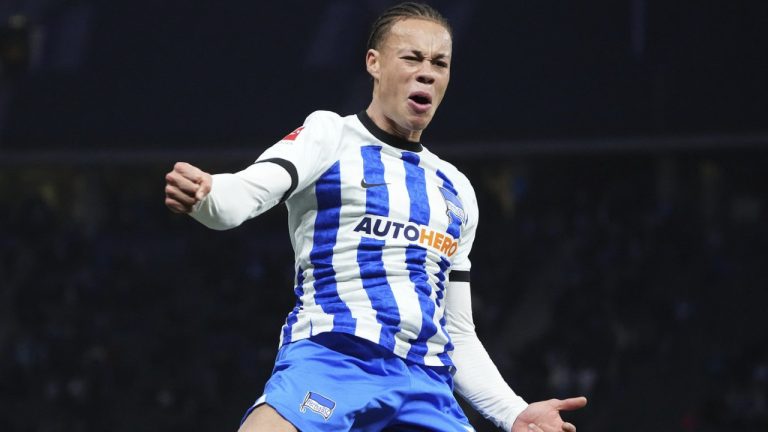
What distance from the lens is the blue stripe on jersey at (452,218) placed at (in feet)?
11.9

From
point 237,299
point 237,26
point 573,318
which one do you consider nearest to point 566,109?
point 573,318

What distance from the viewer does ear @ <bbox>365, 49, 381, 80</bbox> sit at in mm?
3672

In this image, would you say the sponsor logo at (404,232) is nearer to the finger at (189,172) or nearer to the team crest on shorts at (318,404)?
the team crest on shorts at (318,404)

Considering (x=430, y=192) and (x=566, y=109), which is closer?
(x=430, y=192)

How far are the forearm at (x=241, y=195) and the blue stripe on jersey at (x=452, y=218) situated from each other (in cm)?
62

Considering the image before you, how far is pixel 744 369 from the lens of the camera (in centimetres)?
1177

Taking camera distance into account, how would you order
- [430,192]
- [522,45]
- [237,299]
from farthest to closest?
[237,299]
[522,45]
[430,192]

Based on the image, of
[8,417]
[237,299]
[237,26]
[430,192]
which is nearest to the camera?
[430,192]

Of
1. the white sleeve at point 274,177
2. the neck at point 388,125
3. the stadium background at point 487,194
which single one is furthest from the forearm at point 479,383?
the stadium background at point 487,194

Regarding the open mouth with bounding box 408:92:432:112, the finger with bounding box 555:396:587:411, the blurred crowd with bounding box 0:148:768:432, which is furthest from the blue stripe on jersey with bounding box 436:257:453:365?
the blurred crowd with bounding box 0:148:768:432

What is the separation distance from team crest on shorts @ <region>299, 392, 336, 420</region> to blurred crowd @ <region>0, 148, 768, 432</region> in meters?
8.43

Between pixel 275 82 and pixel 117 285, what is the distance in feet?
13.4

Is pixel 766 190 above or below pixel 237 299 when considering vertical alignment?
above

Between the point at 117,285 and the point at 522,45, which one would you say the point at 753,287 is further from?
the point at 117,285
